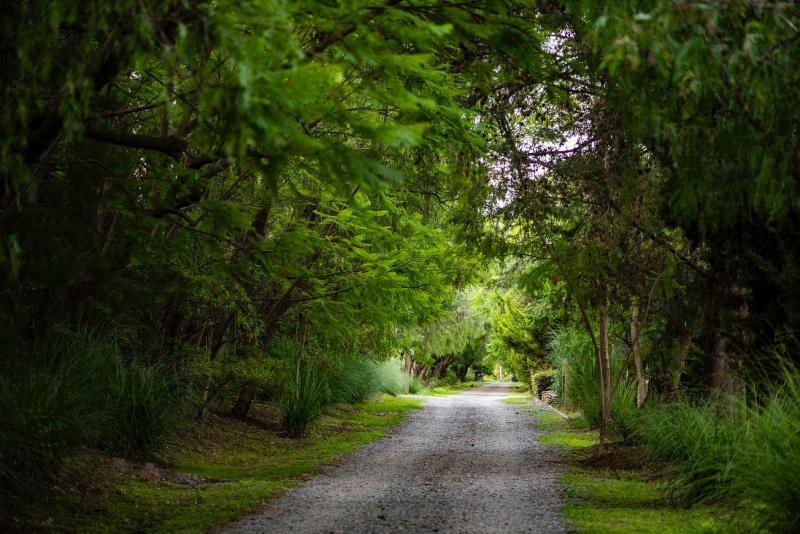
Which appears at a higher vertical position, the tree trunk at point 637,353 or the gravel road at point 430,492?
the tree trunk at point 637,353

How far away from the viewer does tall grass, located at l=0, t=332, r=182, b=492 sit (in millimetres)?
6402

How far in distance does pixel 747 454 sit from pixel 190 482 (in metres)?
6.17

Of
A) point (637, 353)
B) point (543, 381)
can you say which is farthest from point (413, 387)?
point (637, 353)

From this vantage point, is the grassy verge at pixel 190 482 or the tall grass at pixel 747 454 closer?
the tall grass at pixel 747 454

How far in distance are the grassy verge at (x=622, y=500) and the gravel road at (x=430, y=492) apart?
0.82ft

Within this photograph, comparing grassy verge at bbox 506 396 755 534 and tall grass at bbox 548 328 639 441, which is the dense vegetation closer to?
tall grass at bbox 548 328 639 441

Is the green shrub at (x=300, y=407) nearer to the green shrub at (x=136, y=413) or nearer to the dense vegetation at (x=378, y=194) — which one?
the dense vegetation at (x=378, y=194)

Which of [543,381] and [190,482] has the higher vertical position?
[543,381]

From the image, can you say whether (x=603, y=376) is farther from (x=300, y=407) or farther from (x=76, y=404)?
(x=76, y=404)

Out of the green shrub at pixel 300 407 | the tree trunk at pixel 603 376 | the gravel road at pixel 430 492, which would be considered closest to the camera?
the gravel road at pixel 430 492

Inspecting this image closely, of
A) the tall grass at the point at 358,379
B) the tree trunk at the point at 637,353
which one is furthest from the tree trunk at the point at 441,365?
the tree trunk at the point at 637,353

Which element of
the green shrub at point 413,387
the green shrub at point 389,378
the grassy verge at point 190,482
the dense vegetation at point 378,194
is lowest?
the grassy verge at point 190,482

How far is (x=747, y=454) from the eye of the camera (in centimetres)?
542

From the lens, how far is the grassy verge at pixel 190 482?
21.0 ft
